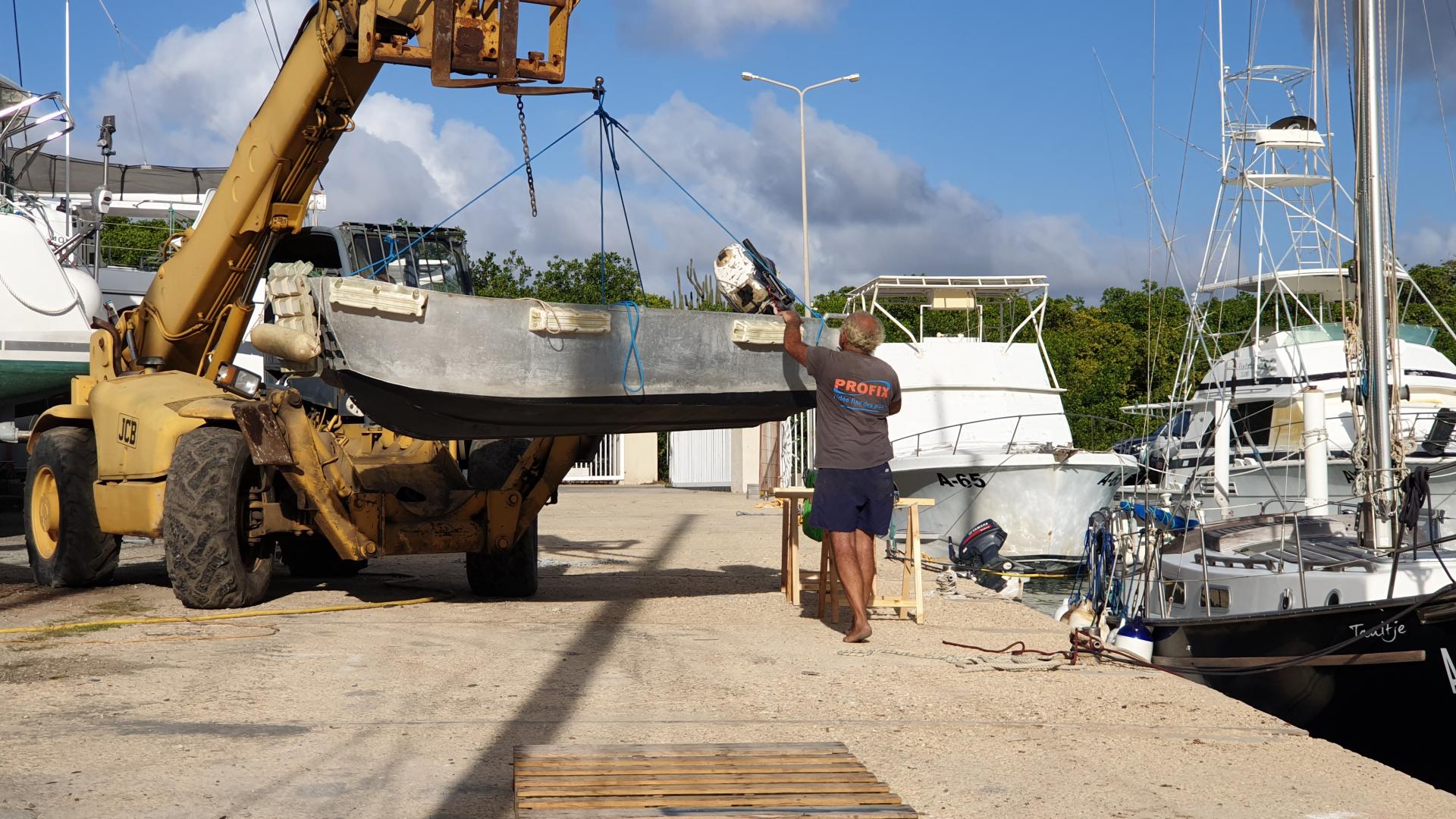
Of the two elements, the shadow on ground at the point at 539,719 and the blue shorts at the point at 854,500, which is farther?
the blue shorts at the point at 854,500

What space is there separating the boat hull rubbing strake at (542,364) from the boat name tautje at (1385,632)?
3535mm

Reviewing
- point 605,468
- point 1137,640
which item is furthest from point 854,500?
point 605,468

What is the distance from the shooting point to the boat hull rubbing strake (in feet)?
23.8

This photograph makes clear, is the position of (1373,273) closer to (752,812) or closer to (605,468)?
(752,812)

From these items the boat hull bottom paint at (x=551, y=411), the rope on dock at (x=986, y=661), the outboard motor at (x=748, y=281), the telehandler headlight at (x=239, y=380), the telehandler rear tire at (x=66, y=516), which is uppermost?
the outboard motor at (x=748, y=281)

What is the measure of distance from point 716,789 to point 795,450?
24.7 m

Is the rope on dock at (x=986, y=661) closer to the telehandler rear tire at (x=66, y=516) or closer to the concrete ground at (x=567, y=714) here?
the concrete ground at (x=567, y=714)

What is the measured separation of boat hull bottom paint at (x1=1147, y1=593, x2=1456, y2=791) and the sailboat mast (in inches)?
34.2

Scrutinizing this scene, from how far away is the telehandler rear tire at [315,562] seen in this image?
1169cm

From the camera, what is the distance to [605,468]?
36.1m

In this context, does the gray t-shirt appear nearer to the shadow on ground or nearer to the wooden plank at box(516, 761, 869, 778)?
the shadow on ground

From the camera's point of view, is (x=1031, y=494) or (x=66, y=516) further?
(x=1031, y=494)

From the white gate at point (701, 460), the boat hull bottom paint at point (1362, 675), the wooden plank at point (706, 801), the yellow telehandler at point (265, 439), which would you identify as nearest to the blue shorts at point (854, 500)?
the yellow telehandler at point (265, 439)

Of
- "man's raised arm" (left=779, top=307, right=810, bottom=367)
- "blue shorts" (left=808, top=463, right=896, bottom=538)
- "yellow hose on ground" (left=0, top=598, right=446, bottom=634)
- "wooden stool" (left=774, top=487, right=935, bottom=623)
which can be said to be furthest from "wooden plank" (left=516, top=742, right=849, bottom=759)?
"yellow hose on ground" (left=0, top=598, right=446, bottom=634)
